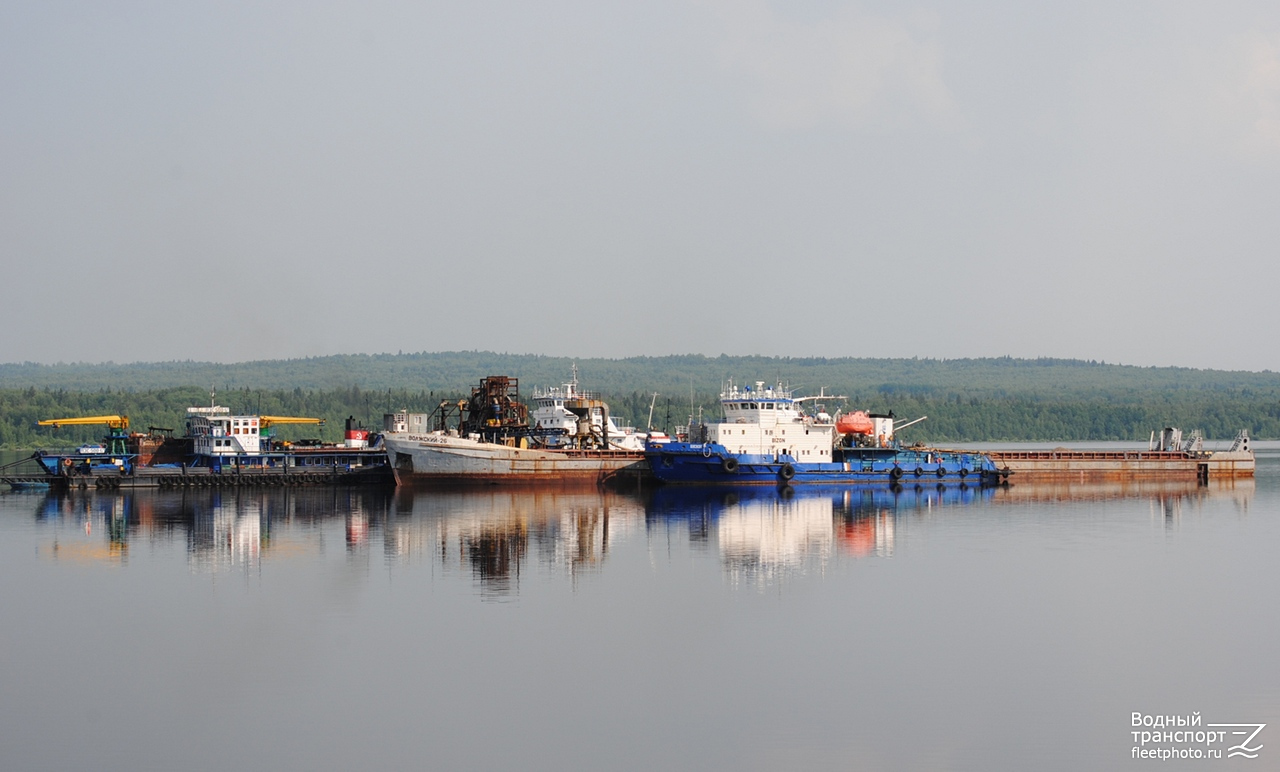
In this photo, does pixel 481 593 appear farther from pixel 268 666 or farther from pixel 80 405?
pixel 80 405

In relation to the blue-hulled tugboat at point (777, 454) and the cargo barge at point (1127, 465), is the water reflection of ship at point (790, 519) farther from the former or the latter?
the cargo barge at point (1127, 465)

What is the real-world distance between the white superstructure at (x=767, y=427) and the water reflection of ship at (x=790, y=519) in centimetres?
226

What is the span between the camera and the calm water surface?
24.3 metres

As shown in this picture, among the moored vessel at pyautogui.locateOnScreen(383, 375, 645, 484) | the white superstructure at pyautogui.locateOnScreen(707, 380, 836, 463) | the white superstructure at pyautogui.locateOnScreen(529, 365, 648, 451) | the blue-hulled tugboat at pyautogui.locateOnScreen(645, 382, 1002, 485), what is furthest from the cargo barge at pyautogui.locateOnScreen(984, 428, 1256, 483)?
the moored vessel at pyautogui.locateOnScreen(383, 375, 645, 484)

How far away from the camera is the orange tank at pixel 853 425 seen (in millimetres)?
78062

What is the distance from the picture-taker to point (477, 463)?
72688mm

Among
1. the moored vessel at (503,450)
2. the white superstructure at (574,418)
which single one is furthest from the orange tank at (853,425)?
the moored vessel at (503,450)

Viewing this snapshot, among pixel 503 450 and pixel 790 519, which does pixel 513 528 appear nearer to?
pixel 790 519

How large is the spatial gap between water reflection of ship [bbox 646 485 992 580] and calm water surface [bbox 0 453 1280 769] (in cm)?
35

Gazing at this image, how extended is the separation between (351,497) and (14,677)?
40.0 m

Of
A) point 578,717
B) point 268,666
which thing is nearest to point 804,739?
point 578,717

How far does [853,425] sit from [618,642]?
48054 millimetres

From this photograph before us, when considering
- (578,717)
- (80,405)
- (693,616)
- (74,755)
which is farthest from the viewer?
(80,405)

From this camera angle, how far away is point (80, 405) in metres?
153
